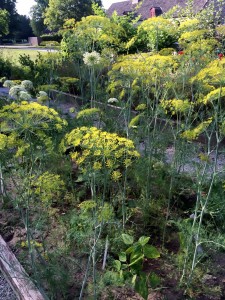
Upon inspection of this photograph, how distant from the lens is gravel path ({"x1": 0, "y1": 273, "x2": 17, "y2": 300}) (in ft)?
10.5

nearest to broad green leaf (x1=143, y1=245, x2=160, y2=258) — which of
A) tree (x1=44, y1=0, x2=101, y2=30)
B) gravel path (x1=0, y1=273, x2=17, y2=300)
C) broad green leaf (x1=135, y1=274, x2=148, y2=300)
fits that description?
broad green leaf (x1=135, y1=274, x2=148, y2=300)

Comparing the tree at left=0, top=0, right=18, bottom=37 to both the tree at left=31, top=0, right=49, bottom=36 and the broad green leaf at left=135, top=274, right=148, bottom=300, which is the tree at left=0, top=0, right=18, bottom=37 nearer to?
the tree at left=31, top=0, right=49, bottom=36

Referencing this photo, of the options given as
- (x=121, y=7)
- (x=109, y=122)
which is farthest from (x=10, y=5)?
(x=109, y=122)

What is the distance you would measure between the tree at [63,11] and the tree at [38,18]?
10965 millimetres

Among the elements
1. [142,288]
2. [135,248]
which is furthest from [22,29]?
[142,288]

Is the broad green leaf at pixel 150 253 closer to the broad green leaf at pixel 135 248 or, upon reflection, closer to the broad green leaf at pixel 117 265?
the broad green leaf at pixel 135 248

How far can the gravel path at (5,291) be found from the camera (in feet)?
10.5

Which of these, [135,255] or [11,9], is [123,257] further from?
[11,9]

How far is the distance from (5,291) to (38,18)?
192 ft

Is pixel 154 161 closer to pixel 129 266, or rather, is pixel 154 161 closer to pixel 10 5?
pixel 129 266

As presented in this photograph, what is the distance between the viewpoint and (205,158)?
2.62m

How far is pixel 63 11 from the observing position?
4191cm

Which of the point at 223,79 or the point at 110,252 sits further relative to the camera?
the point at 110,252

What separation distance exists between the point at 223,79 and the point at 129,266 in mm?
1914
